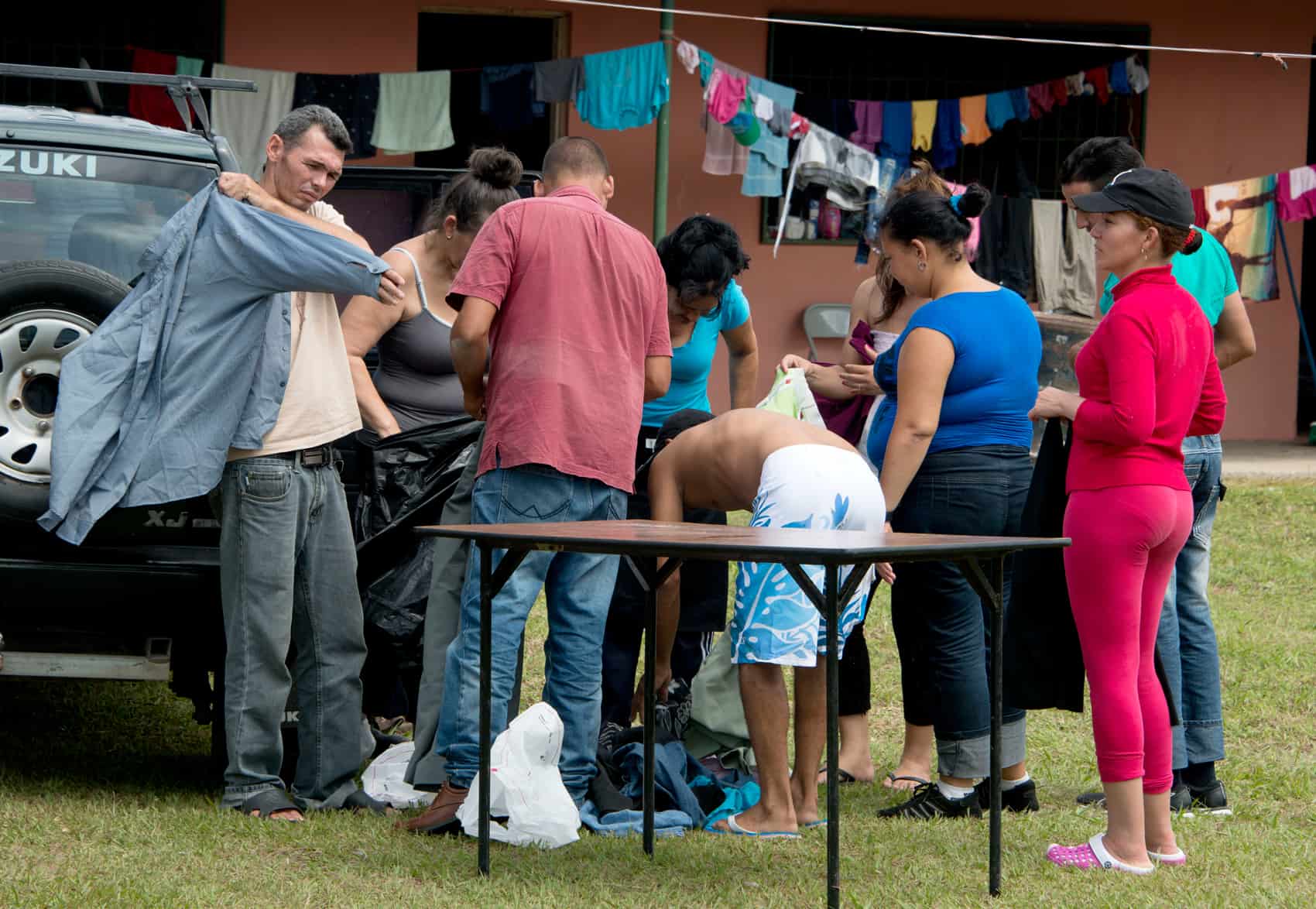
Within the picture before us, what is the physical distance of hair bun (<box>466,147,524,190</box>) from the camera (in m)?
5.10

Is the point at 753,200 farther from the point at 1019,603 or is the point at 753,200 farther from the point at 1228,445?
the point at 1019,603

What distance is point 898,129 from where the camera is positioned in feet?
40.6

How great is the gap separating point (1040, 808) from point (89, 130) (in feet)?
12.0

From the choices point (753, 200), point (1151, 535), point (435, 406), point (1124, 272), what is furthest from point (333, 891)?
point (753, 200)

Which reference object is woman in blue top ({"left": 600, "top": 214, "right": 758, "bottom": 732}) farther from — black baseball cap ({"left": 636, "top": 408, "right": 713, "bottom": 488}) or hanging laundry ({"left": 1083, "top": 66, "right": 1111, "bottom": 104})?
hanging laundry ({"left": 1083, "top": 66, "right": 1111, "bottom": 104})

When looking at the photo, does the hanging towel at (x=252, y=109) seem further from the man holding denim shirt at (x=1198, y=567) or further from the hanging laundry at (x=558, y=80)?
the man holding denim shirt at (x=1198, y=567)

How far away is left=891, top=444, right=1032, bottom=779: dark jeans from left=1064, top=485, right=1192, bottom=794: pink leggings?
2.04 feet

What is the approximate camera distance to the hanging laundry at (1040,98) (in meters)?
12.4

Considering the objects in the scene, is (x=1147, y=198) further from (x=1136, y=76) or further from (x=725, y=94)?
(x=1136, y=76)

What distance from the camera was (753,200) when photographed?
12.7 metres

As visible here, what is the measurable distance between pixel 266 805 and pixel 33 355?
1.40 metres

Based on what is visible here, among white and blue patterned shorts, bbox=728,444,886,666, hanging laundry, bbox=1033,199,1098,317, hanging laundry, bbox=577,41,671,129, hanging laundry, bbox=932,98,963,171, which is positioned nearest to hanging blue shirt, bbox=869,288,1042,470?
white and blue patterned shorts, bbox=728,444,886,666

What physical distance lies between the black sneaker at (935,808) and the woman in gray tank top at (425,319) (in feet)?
6.08

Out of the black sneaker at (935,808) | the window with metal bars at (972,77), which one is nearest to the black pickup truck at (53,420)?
the black sneaker at (935,808)
